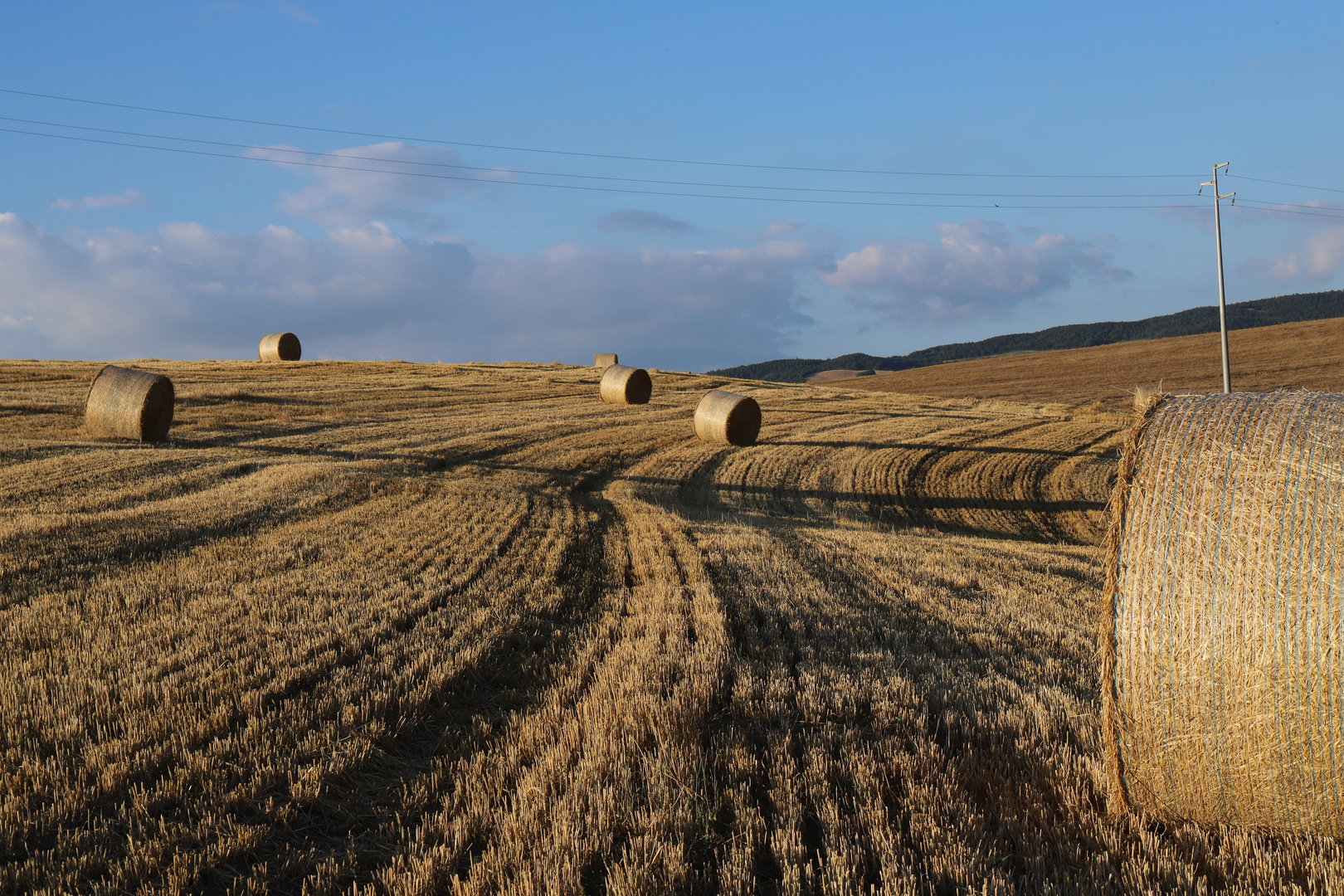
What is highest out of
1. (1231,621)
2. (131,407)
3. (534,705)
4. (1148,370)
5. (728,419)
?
(1148,370)

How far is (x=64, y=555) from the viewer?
9305mm

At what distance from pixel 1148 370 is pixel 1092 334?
4719 centimetres

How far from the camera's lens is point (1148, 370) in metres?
56.4

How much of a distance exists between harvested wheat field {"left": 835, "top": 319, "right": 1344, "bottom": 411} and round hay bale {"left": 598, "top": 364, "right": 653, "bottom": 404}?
2236 centimetres

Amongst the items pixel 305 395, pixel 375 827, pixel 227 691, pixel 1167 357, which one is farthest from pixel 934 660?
pixel 1167 357

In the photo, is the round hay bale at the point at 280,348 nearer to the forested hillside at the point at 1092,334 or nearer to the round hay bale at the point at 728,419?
the round hay bale at the point at 728,419

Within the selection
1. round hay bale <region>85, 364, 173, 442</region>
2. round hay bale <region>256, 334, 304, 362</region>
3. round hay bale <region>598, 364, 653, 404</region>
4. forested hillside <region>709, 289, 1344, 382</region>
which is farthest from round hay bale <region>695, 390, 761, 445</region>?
forested hillside <region>709, 289, 1344, 382</region>

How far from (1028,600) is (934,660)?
3.02 m

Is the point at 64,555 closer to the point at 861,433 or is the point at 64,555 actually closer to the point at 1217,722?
the point at 1217,722

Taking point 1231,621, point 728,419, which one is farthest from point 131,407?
point 1231,621

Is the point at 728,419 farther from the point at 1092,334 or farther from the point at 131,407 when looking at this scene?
the point at 1092,334

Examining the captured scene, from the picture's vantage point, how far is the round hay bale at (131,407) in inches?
769

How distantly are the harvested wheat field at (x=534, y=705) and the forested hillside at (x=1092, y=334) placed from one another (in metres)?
75.4

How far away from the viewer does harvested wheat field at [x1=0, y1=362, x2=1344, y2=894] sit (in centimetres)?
367
